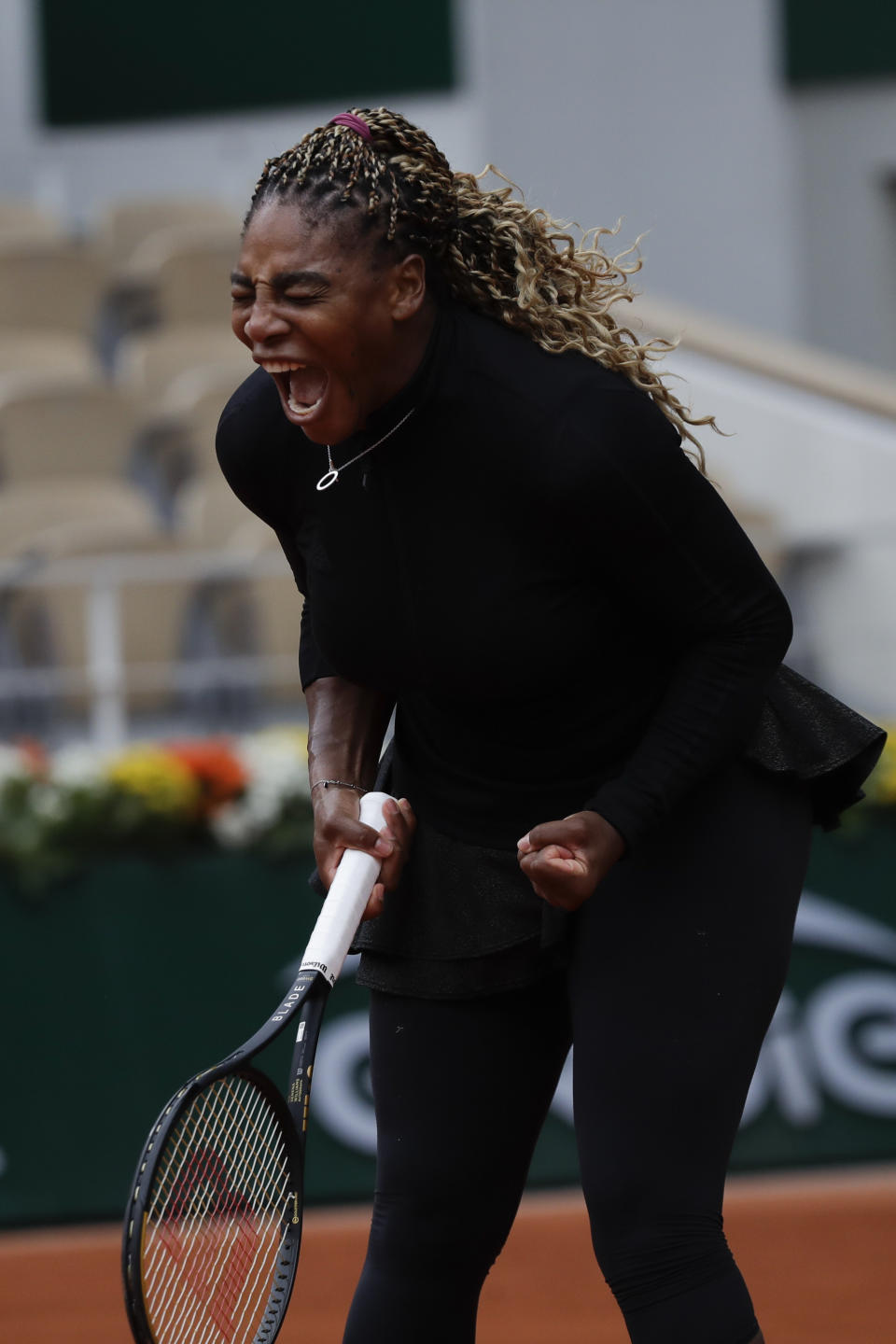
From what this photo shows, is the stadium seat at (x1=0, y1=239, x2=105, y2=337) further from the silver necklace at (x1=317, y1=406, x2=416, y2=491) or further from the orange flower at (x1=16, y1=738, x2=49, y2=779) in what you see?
the silver necklace at (x1=317, y1=406, x2=416, y2=491)

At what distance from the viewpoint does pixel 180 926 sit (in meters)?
4.06

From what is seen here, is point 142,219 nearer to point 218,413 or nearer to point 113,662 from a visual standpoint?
point 218,413

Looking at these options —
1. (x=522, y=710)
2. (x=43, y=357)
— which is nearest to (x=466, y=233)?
(x=522, y=710)

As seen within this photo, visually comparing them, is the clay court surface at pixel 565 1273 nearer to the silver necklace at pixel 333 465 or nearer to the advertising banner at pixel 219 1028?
the advertising banner at pixel 219 1028

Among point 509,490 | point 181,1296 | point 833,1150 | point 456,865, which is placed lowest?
point 833,1150

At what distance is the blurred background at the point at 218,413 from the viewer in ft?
13.3

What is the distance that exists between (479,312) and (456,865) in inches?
22.1

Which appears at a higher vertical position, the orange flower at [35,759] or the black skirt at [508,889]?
the black skirt at [508,889]

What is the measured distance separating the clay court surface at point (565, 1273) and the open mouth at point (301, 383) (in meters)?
2.23

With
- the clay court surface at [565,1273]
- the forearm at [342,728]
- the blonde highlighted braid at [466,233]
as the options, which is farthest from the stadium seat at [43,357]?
the blonde highlighted braid at [466,233]

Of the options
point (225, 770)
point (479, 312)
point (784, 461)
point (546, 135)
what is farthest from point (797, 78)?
point (479, 312)

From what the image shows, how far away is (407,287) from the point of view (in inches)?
66.4

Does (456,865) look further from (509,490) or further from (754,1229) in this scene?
(754,1229)

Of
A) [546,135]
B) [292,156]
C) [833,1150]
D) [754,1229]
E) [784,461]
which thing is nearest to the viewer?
[292,156]
